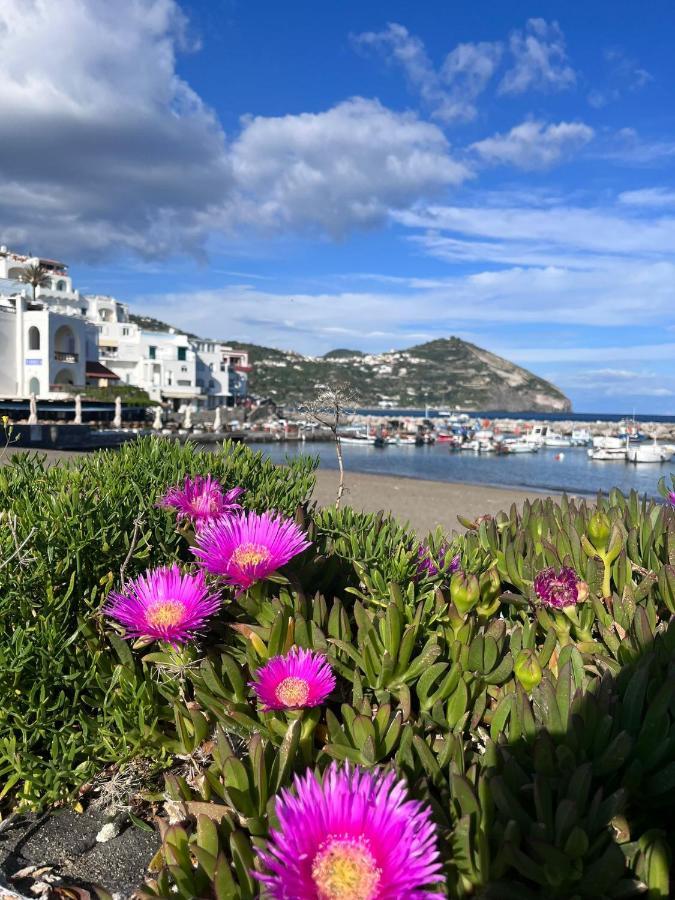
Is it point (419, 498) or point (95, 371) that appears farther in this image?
point (95, 371)

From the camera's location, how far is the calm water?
3120cm

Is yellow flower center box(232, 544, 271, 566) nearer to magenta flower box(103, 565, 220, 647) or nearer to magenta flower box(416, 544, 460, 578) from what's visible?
magenta flower box(103, 565, 220, 647)

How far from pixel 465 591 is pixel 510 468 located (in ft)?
126

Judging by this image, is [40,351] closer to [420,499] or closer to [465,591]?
[420,499]

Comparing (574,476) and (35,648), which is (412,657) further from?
(574,476)

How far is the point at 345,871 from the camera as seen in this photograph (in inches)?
37.0

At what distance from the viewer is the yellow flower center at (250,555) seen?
1.84 meters

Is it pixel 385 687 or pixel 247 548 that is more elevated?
pixel 247 548

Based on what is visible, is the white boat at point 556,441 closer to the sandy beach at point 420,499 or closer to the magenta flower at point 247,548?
the sandy beach at point 420,499

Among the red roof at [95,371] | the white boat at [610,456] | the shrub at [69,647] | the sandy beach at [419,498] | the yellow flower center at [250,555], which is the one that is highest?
the red roof at [95,371]

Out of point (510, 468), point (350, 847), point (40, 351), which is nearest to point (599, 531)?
point (350, 847)

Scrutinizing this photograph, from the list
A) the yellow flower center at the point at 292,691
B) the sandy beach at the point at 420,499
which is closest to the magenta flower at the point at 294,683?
the yellow flower center at the point at 292,691

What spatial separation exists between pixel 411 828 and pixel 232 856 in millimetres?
482

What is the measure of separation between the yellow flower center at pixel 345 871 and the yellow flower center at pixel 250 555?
2.96ft
